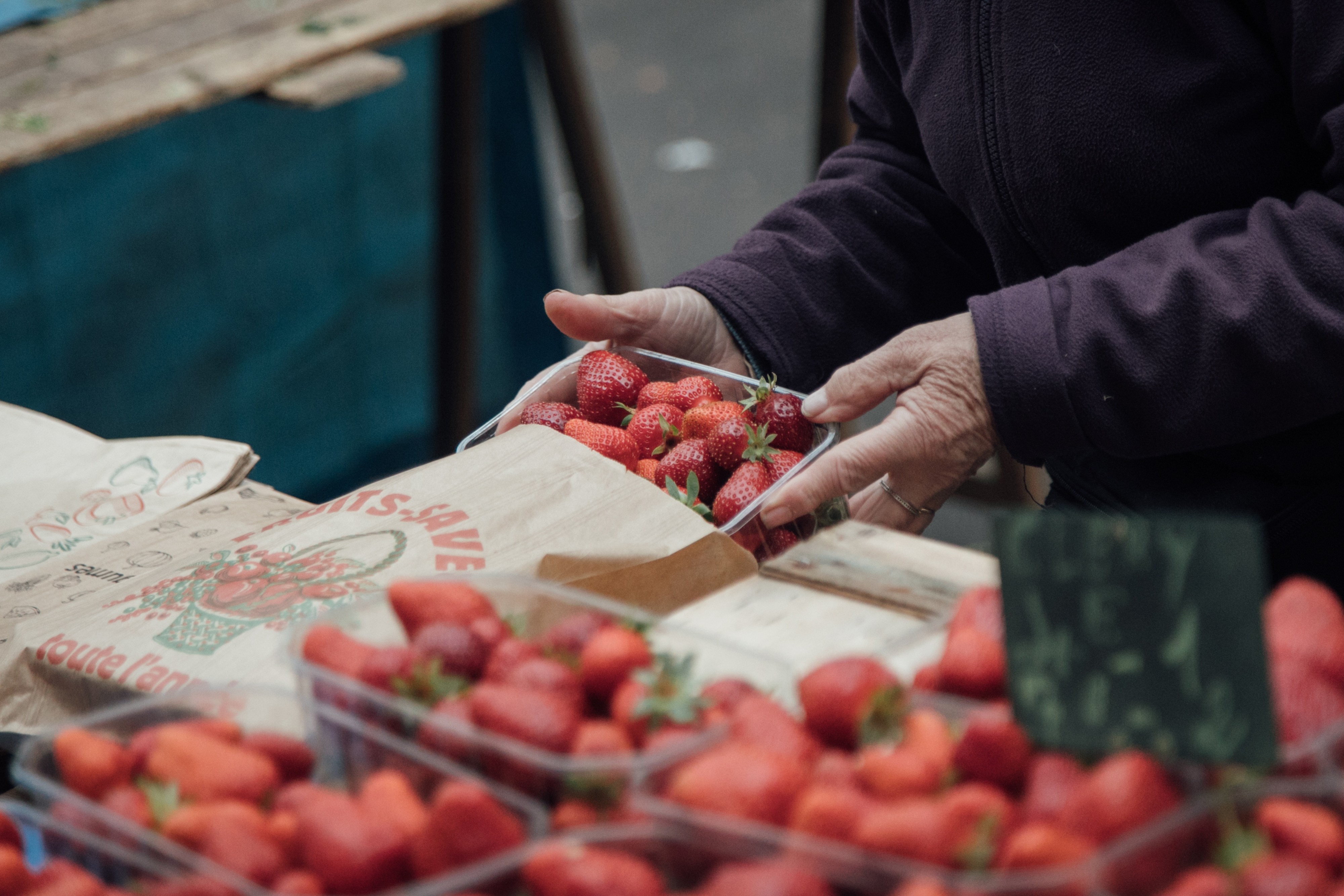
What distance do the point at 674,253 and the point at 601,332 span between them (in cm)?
326

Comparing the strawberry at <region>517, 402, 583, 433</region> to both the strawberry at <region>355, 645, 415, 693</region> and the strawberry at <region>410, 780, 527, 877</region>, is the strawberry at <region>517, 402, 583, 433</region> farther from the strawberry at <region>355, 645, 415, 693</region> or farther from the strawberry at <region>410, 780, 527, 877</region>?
the strawberry at <region>410, 780, 527, 877</region>

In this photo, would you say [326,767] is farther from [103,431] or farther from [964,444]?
[103,431]

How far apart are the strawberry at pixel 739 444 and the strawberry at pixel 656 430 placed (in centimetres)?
7

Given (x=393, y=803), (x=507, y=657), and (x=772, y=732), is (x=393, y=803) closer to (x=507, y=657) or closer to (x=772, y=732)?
(x=507, y=657)

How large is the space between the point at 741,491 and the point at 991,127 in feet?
1.50

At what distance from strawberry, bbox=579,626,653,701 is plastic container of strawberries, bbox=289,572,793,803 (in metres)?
0.04

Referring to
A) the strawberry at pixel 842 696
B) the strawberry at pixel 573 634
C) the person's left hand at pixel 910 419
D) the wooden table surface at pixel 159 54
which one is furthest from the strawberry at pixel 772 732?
the wooden table surface at pixel 159 54

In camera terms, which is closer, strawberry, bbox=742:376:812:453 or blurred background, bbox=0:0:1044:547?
strawberry, bbox=742:376:812:453

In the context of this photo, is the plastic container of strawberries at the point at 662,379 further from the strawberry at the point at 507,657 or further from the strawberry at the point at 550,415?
the strawberry at the point at 507,657

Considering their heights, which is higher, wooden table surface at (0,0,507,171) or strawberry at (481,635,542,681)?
wooden table surface at (0,0,507,171)

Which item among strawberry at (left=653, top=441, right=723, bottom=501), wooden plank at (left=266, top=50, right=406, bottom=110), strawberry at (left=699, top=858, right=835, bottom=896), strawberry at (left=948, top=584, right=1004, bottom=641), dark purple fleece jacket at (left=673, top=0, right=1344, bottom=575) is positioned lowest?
strawberry at (left=653, top=441, right=723, bottom=501)

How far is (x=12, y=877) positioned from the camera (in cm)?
86

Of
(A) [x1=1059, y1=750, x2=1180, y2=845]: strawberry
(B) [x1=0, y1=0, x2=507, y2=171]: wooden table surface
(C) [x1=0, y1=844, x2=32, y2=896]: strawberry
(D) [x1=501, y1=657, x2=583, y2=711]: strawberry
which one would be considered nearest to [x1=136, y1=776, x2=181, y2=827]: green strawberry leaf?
(C) [x1=0, y1=844, x2=32, y2=896]: strawberry

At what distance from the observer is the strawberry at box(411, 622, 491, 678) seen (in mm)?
853
